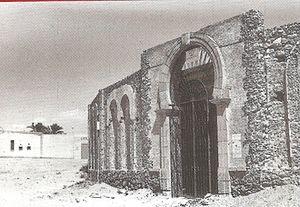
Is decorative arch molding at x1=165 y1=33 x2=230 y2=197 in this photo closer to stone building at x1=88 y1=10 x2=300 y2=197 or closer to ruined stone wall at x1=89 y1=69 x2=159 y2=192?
stone building at x1=88 y1=10 x2=300 y2=197

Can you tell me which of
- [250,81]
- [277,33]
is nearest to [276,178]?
[250,81]

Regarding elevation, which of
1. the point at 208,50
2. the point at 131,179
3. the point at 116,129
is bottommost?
the point at 131,179

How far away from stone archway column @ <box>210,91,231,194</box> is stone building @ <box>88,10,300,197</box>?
0.08ft

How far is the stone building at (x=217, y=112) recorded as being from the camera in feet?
33.3

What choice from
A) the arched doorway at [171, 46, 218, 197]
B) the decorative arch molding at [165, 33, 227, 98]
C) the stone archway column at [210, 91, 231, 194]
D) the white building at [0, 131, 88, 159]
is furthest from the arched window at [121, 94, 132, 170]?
the white building at [0, 131, 88, 159]

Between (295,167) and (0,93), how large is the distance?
6851 mm

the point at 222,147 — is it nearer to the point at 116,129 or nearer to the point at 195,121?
the point at 195,121

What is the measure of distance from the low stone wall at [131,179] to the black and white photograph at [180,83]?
0.06 meters

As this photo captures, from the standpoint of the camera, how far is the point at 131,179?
14766mm

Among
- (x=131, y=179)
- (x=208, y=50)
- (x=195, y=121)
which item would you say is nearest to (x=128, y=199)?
(x=131, y=179)

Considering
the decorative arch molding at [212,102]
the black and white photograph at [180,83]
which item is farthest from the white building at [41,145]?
the decorative arch molding at [212,102]

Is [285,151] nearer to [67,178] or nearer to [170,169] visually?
[170,169]

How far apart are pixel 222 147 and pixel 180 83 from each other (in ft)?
8.97

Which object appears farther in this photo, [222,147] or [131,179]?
[131,179]
